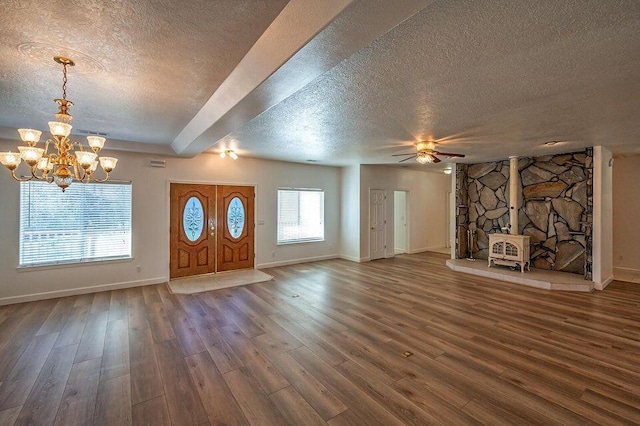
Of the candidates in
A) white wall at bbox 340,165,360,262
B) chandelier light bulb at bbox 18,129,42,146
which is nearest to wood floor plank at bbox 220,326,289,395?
chandelier light bulb at bbox 18,129,42,146

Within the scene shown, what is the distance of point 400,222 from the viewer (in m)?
9.70

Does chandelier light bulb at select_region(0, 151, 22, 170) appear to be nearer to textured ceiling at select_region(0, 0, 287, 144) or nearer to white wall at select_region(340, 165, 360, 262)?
textured ceiling at select_region(0, 0, 287, 144)

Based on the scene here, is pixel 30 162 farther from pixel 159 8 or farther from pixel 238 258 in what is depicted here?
pixel 238 258

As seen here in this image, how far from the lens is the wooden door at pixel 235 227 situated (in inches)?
257

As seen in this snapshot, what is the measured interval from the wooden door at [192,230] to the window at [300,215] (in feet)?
5.76

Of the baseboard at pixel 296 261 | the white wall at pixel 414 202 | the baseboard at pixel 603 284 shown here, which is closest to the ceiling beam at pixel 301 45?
the baseboard at pixel 296 261

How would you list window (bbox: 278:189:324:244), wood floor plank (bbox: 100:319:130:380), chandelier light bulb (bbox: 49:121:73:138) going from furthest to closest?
window (bbox: 278:189:324:244) → wood floor plank (bbox: 100:319:130:380) → chandelier light bulb (bbox: 49:121:73:138)

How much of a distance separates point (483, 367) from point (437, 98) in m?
2.73

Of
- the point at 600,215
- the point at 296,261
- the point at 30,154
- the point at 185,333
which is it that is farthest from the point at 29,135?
the point at 600,215

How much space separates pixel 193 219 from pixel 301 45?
5347 mm

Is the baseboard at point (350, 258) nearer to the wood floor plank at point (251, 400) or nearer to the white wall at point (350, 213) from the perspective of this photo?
the white wall at point (350, 213)

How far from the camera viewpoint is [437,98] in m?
2.90

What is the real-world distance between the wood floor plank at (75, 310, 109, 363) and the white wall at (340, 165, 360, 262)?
18.7 ft

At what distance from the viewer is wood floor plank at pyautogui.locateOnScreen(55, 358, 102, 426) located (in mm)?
2072
